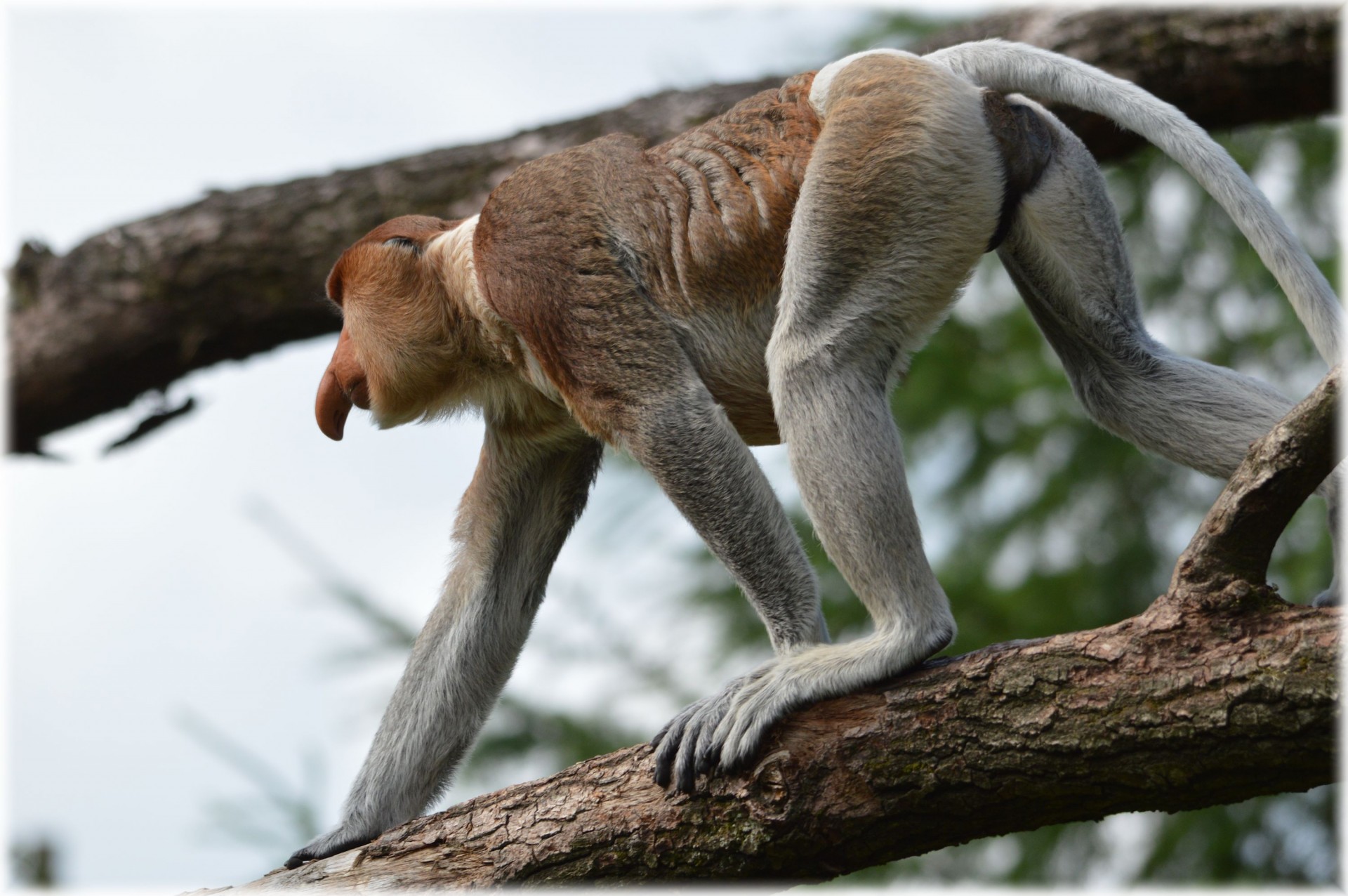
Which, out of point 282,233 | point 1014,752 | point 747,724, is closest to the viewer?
point 1014,752

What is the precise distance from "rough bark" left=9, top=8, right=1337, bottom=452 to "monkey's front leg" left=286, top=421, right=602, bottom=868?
90.1 inches

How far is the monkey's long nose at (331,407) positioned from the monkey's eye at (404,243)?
0.56m

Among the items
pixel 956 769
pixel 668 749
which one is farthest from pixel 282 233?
pixel 956 769

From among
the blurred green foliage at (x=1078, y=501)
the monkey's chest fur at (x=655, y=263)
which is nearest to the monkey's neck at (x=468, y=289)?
the monkey's chest fur at (x=655, y=263)

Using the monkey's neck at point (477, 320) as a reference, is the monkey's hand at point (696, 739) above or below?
below

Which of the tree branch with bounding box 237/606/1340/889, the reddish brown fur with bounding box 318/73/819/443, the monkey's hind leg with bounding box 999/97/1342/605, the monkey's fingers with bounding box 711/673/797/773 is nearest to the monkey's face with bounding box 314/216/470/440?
the reddish brown fur with bounding box 318/73/819/443

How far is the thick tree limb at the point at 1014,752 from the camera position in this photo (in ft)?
10.3

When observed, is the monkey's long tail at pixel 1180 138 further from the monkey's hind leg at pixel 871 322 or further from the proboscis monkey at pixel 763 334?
the monkey's hind leg at pixel 871 322

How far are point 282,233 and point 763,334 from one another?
3.83 m

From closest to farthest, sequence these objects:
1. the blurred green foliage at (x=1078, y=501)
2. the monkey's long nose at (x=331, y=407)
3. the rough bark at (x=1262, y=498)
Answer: the rough bark at (x=1262, y=498)
the monkey's long nose at (x=331, y=407)
the blurred green foliage at (x=1078, y=501)

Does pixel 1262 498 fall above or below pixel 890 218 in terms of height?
below

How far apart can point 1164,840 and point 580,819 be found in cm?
706

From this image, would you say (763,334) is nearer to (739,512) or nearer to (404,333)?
(739,512)

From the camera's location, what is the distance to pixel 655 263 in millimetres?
4383
